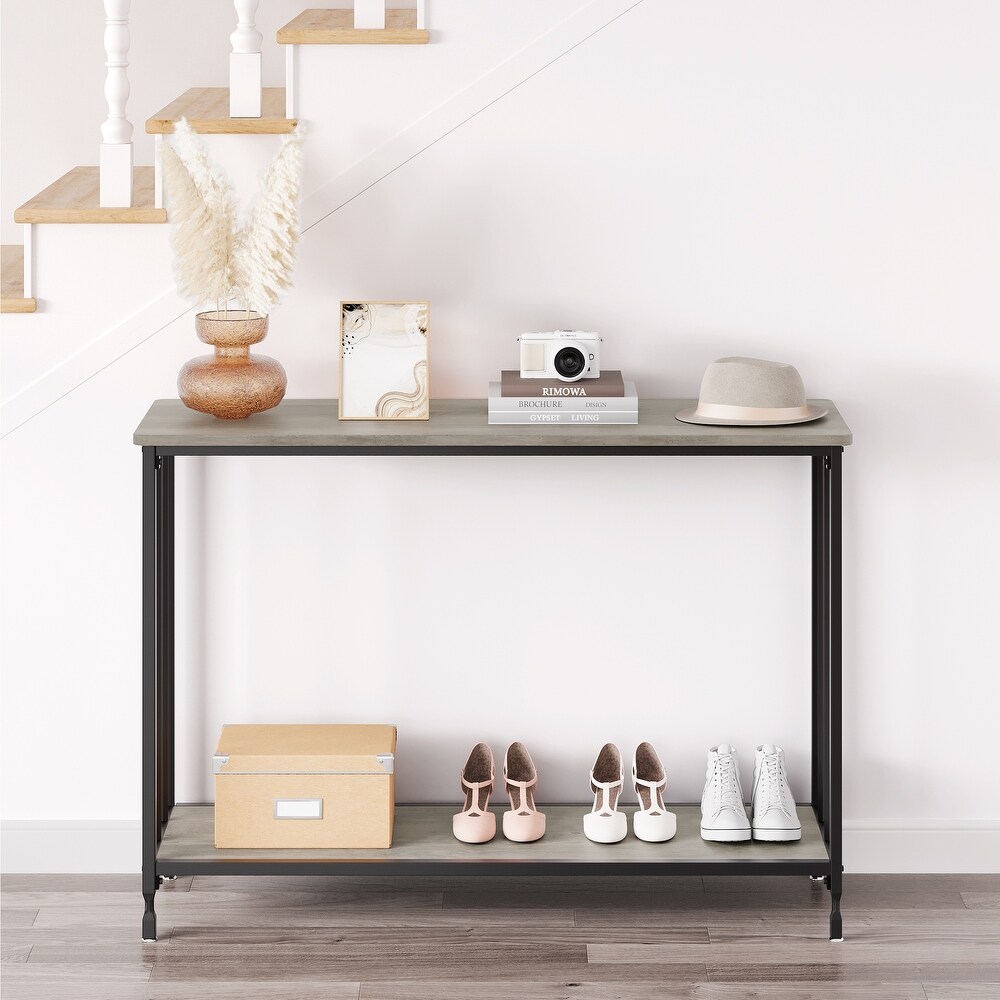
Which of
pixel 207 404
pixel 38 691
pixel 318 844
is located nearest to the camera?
pixel 207 404

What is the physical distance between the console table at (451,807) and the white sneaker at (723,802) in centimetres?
3

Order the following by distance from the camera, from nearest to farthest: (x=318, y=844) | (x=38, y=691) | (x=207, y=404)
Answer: (x=207, y=404), (x=318, y=844), (x=38, y=691)

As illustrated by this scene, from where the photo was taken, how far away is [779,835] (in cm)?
233

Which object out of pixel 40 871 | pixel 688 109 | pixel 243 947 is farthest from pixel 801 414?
pixel 40 871

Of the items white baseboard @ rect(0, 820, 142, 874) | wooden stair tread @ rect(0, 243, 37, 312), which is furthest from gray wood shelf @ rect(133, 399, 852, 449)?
white baseboard @ rect(0, 820, 142, 874)

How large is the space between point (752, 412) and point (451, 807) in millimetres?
987

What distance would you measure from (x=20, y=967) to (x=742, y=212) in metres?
1.88

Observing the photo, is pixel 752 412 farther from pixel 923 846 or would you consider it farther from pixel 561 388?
pixel 923 846

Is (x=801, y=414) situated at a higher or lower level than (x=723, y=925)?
higher

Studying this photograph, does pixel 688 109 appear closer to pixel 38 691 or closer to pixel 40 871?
pixel 38 691

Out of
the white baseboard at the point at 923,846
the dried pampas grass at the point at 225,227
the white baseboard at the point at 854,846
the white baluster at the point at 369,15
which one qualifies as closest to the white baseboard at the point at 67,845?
the white baseboard at the point at 854,846

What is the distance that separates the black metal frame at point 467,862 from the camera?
2137 millimetres

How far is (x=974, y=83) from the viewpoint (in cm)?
232

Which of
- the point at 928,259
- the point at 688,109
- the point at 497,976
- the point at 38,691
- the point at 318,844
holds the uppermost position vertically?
the point at 688,109
